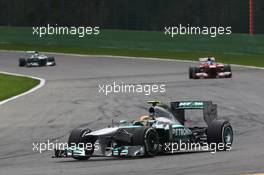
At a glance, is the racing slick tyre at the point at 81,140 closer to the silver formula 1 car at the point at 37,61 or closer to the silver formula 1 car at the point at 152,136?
the silver formula 1 car at the point at 152,136

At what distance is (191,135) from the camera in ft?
48.0

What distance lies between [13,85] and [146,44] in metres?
19.9

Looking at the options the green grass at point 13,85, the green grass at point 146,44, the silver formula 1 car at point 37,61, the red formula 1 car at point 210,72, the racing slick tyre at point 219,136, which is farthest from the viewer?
the green grass at point 146,44

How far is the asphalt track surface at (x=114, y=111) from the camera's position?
1203 cm

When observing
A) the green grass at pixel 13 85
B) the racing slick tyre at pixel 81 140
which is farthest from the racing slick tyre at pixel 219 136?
the green grass at pixel 13 85

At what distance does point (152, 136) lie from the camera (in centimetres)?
1339

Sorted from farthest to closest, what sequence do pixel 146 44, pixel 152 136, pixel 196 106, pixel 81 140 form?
pixel 146 44, pixel 196 106, pixel 81 140, pixel 152 136

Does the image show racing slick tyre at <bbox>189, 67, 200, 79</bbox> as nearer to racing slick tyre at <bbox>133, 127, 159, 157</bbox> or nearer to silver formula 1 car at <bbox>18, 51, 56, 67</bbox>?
silver formula 1 car at <bbox>18, 51, 56, 67</bbox>

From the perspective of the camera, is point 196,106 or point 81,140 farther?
point 196,106

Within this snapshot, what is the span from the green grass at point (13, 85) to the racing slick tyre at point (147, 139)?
12729 millimetres

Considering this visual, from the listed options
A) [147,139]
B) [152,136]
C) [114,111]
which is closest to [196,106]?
[152,136]

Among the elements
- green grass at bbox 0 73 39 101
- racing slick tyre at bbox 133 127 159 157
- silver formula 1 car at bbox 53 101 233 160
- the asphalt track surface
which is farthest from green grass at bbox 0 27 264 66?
racing slick tyre at bbox 133 127 159 157

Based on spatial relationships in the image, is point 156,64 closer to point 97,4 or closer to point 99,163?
point 97,4

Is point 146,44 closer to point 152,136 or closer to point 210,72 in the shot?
point 210,72
